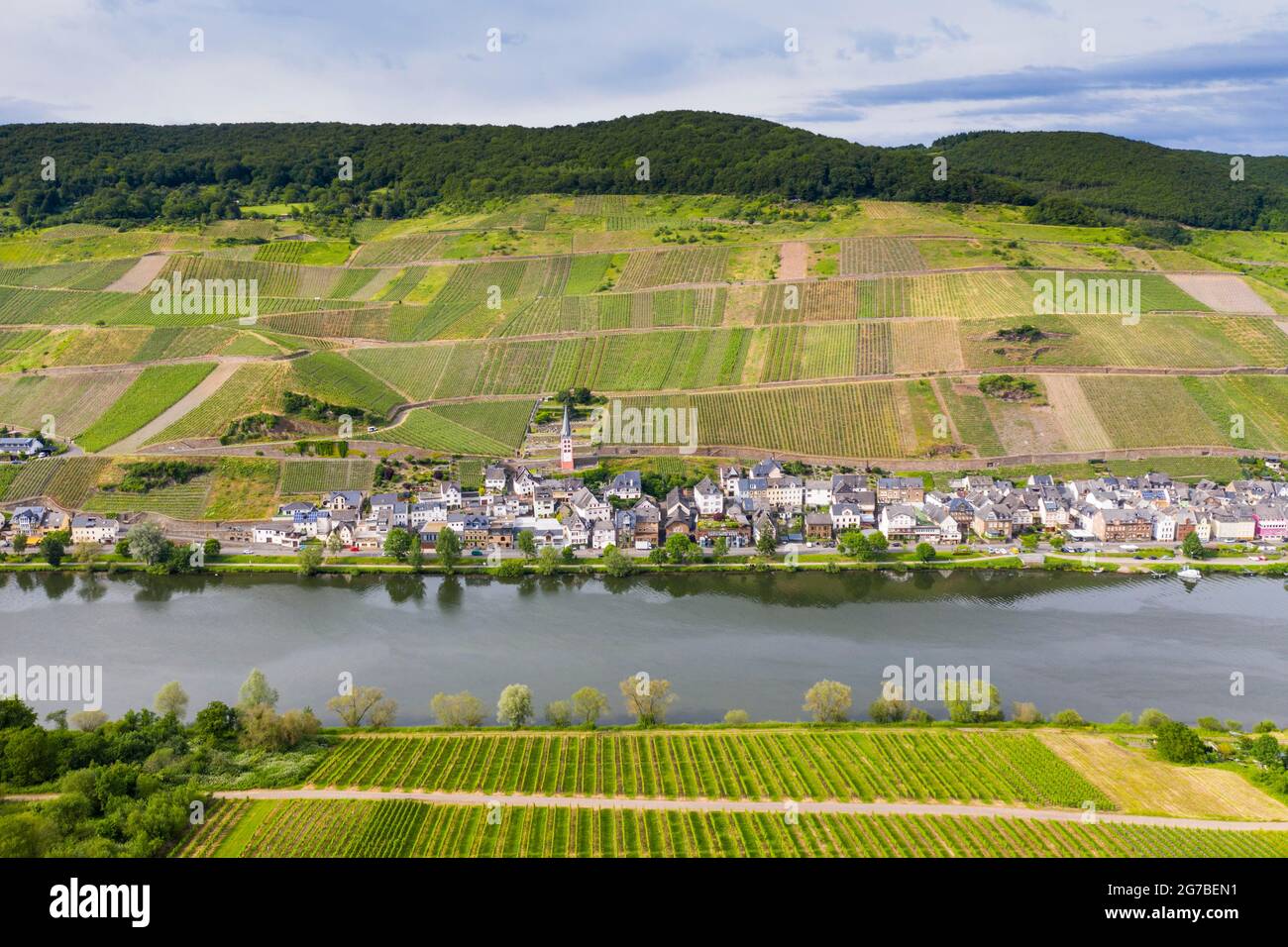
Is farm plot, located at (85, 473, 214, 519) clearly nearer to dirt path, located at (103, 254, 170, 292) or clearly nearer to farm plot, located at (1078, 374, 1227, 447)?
dirt path, located at (103, 254, 170, 292)

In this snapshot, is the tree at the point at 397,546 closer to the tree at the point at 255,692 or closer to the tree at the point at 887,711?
the tree at the point at 255,692

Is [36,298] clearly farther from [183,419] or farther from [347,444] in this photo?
[347,444]

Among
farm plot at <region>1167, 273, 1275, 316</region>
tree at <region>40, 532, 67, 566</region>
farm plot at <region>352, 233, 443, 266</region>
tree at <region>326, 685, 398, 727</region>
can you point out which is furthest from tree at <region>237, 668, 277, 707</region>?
farm plot at <region>1167, 273, 1275, 316</region>

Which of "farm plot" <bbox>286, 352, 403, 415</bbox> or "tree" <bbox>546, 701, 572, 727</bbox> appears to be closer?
"tree" <bbox>546, 701, 572, 727</bbox>

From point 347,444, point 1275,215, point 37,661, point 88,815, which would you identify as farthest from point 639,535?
point 1275,215

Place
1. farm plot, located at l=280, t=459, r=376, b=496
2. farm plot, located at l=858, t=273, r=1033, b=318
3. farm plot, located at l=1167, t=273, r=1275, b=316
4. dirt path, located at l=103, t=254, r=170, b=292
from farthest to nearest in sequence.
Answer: dirt path, located at l=103, t=254, r=170, b=292 → farm plot, located at l=1167, t=273, r=1275, b=316 → farm plot, located at l=858, t=273, r=1033, b=318 → farm plot, located at l=280, t=459, r=376, b=496

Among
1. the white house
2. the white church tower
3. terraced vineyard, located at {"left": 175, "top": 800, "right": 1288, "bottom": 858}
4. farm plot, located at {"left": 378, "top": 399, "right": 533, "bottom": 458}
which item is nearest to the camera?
terraced vineyard, located at {"left": 175, "top": 800, "right": 1288, "bottom": 858}

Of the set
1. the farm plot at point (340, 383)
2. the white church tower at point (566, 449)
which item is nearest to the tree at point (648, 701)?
the white church tower at point (566, 449)
